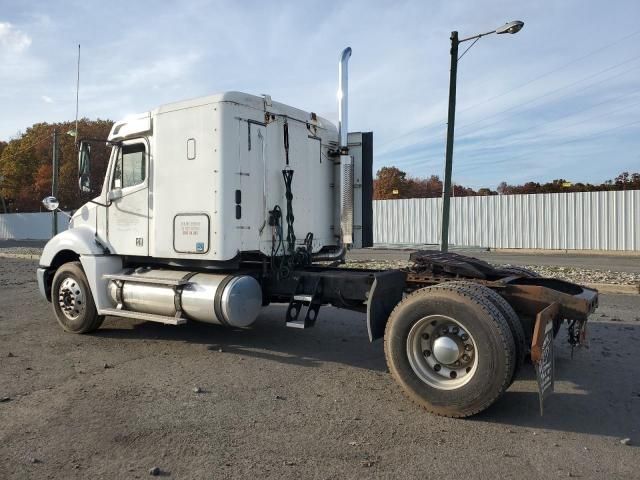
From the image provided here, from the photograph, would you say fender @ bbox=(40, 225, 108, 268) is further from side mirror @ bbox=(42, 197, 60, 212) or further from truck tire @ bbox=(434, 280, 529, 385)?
truck tire @ bbox=(434, 280, 529, 385)

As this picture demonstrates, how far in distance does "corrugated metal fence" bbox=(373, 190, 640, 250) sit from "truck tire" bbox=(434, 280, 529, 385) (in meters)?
23.2

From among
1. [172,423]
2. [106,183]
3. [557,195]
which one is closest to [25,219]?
[557,195]

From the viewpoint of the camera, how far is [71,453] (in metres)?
3.74

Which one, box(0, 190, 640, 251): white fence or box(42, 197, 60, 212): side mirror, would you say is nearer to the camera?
box(42, 197, 60, 212): side mirror

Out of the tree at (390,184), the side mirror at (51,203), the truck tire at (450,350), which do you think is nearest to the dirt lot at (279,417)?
the truck tire at (450,350)

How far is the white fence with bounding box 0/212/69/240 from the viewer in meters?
47.6

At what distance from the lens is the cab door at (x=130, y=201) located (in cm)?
688

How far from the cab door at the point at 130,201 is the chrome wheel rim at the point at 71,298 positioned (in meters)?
0.77

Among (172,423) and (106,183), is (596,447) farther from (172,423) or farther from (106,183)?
(106,183)

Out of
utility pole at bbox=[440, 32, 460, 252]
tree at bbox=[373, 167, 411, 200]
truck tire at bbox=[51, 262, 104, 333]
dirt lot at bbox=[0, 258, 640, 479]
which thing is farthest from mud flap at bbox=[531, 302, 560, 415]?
tree at bbox=[373, 167, 411, 200]

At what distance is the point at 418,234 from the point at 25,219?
37527mm

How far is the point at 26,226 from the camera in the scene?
4906 cm

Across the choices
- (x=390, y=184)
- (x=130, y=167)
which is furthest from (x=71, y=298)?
(x=390, y=184)

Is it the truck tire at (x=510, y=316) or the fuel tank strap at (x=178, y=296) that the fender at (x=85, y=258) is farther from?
the truck tire at (x=510, y=316)
